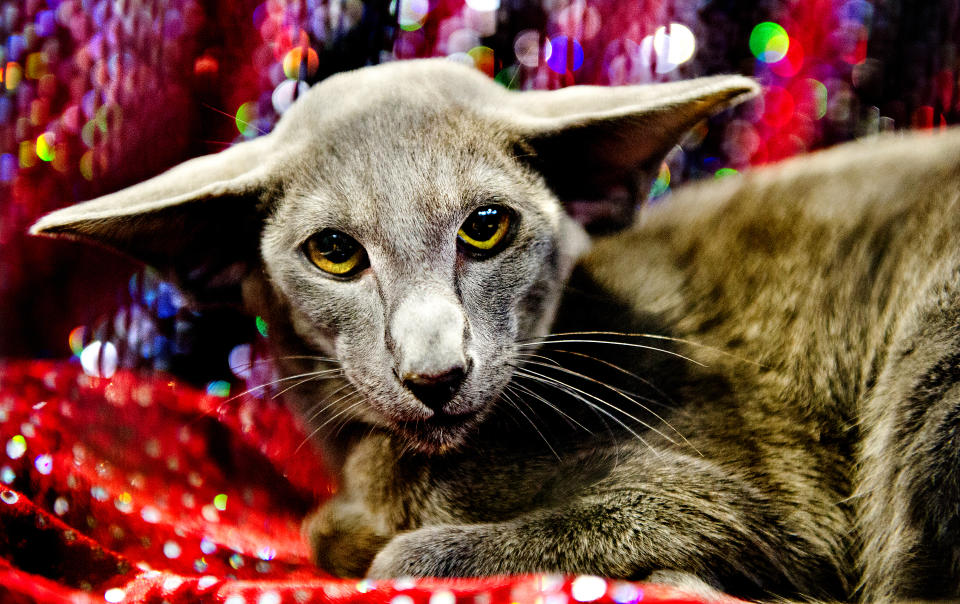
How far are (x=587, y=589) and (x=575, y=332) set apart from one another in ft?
0.94

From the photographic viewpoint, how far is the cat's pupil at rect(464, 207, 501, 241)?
71 cm

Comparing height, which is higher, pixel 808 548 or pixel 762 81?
pixel 762 81

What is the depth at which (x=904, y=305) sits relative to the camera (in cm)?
77

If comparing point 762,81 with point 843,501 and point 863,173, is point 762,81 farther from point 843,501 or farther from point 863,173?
point 843,501

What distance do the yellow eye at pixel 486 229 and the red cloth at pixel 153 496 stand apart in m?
0.31

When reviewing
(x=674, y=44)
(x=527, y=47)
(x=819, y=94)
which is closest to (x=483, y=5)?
(x=527, y=47)

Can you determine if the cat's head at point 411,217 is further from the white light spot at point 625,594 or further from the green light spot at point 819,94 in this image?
the green light spot at point 819,94

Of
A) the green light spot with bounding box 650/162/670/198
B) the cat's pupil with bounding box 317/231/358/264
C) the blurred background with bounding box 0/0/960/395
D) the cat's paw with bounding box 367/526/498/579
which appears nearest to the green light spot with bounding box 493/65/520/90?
the blurred background with bounding box 0/0/960/395

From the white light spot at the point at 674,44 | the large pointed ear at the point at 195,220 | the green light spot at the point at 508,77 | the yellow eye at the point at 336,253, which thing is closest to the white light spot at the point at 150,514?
the large pointed ear at the point at 195,220

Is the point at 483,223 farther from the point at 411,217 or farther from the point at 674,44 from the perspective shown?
the point at 674,44

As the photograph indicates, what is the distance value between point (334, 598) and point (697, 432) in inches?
16.0

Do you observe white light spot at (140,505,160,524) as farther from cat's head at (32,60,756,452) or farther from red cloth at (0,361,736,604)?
cat's head at (32,60,756,452)

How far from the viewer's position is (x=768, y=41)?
943 mm

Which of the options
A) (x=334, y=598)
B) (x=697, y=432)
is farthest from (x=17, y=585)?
(x=697, y=432)
